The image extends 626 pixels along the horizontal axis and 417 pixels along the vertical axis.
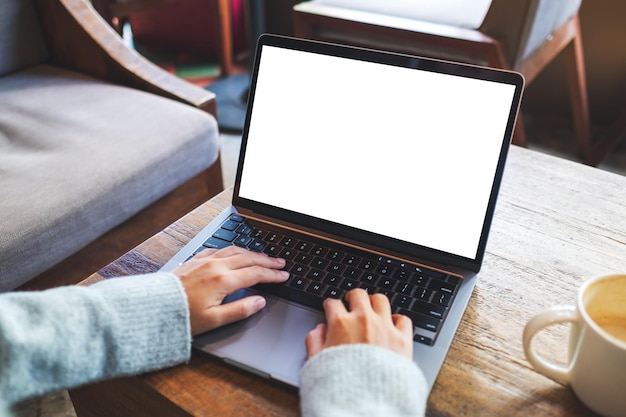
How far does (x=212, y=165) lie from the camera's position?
1.27 m

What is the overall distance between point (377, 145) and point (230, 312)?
26cm

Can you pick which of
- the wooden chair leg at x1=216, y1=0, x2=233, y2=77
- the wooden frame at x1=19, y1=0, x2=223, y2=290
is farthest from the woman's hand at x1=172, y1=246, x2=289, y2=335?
the wooden chair leg at x1=216, y1=0, x2=233, y2=77

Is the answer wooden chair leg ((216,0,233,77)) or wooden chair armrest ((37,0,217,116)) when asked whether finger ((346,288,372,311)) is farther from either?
wooden chair leg ((216,0,233,77))

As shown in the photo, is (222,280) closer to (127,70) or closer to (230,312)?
(230,312)

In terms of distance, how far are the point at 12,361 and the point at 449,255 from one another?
0.44 metres

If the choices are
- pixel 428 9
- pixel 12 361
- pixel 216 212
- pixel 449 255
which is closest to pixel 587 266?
pixel 449 255

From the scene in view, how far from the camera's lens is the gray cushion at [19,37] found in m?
1.30

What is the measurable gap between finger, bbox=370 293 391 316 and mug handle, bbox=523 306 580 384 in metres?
0.13

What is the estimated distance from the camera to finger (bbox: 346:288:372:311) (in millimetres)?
536

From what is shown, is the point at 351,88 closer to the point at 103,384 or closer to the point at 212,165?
the point at 103,384

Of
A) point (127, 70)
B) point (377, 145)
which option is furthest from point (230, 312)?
point (127, 70)

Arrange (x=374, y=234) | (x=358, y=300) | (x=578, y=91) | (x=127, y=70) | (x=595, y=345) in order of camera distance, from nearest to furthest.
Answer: (x=595, y=345), (x=358, y=300), (x=374, y=234), (x=127, y=70), (x=578, y=91)

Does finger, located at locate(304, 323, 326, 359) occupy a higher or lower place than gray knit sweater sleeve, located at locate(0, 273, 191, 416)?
Answer: lower

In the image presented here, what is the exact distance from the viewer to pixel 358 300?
55 centimetres
